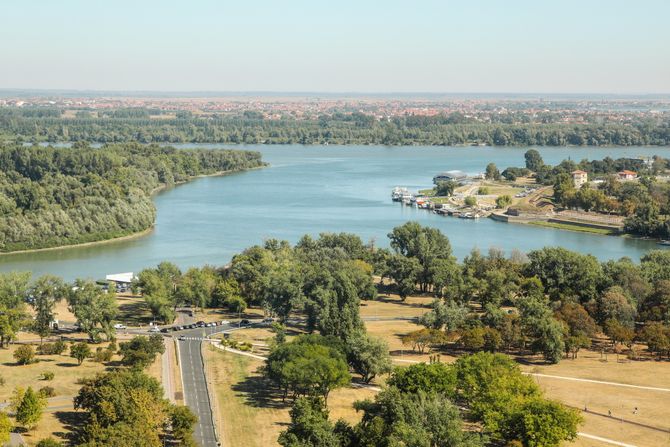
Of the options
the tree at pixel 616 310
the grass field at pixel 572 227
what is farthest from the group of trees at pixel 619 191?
the tree at pixel 616 310

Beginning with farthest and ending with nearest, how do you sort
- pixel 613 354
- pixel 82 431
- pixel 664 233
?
pixel 664 233
pixel 613 354
pixel 82 431

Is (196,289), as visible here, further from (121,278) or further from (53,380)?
(53,380)

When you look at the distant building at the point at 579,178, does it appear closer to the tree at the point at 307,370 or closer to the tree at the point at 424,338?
the tree at the point at 424,338

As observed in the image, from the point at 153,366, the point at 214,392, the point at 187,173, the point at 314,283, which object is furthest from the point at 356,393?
the point at 187,173

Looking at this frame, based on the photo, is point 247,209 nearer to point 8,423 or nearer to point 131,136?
point 8,423

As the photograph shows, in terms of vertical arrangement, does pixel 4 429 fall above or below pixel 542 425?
below

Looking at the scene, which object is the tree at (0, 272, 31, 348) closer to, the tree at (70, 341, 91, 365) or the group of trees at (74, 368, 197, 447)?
the tree at (70, 341, 91, 365)

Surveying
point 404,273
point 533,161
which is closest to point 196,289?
point 404,273
